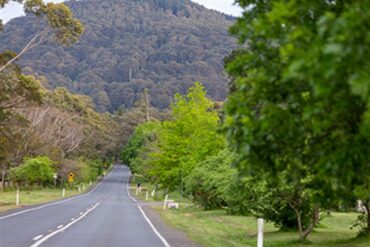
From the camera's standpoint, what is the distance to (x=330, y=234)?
2089 centimetres

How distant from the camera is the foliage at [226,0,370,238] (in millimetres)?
4004

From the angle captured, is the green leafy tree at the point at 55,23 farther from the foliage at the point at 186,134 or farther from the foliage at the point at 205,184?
the foliage at the point at 186,134

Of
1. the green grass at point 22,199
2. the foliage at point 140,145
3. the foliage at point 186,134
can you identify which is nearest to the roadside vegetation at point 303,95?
the green grass at point 22,199

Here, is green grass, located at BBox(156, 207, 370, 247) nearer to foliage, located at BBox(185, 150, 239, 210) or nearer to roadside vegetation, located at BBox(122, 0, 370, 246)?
foliage, located at BBox(185, 150, 239, 210)

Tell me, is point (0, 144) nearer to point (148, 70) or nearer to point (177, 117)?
point (177, 117)

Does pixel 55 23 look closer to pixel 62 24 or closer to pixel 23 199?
pixel 62 24

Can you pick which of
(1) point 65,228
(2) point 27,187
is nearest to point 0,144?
(1) point 65,228

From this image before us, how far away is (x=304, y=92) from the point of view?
6137 millimetres

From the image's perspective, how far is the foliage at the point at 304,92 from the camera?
4.00 metres

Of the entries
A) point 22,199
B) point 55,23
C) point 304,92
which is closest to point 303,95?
point 304,92

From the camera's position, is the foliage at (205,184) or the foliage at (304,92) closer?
the foliage at (304,92)

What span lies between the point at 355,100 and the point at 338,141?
52cm

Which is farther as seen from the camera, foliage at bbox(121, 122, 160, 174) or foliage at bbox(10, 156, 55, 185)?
foliage at bbox(121, 122, 160, 174)

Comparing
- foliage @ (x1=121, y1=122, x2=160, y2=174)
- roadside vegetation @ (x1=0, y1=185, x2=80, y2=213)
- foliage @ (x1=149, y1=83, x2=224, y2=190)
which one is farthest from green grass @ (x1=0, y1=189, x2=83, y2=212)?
foliage @ (x1=121, y1=122, x2=160, y2=174)
